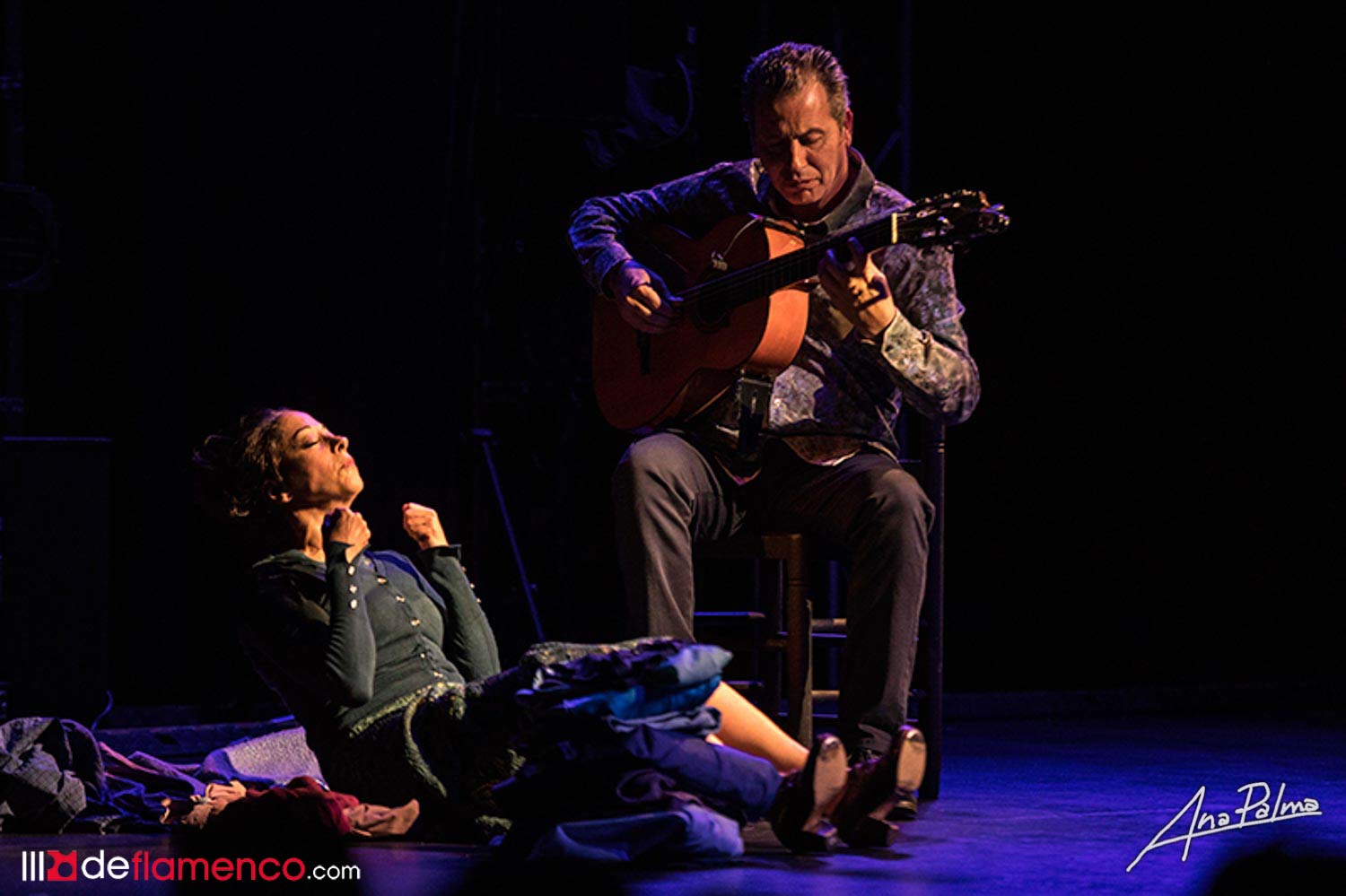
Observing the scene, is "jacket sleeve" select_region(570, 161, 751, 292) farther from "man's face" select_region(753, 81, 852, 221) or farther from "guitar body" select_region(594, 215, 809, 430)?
"man's face" select_region(753, 81, 852, 221)

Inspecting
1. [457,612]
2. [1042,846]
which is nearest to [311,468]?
[457,612]

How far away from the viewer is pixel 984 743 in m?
4.54

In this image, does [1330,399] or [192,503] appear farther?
[1330,399]

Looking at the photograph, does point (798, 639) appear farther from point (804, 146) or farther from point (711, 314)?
point (804, 146)

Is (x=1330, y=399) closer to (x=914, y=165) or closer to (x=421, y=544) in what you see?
(x=914, y=165)

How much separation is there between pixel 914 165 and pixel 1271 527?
189 centimetres

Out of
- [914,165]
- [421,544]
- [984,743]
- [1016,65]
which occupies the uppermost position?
[1016,65]

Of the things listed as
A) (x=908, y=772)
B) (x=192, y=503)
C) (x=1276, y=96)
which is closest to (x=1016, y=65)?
(x=1276, y=96)

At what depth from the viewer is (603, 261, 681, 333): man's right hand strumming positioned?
3535 mm

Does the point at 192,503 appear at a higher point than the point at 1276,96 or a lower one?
lower

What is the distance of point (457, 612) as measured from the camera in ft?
10.3

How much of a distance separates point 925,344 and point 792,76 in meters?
0.62

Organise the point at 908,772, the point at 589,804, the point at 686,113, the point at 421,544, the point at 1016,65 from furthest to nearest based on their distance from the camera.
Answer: the point at 1016,65, the point at 686,113, the point at 421,544, the point at 908,772, the point at 589,804

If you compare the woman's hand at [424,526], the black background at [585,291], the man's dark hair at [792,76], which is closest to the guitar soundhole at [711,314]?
the man's dark hair at [792,76]
